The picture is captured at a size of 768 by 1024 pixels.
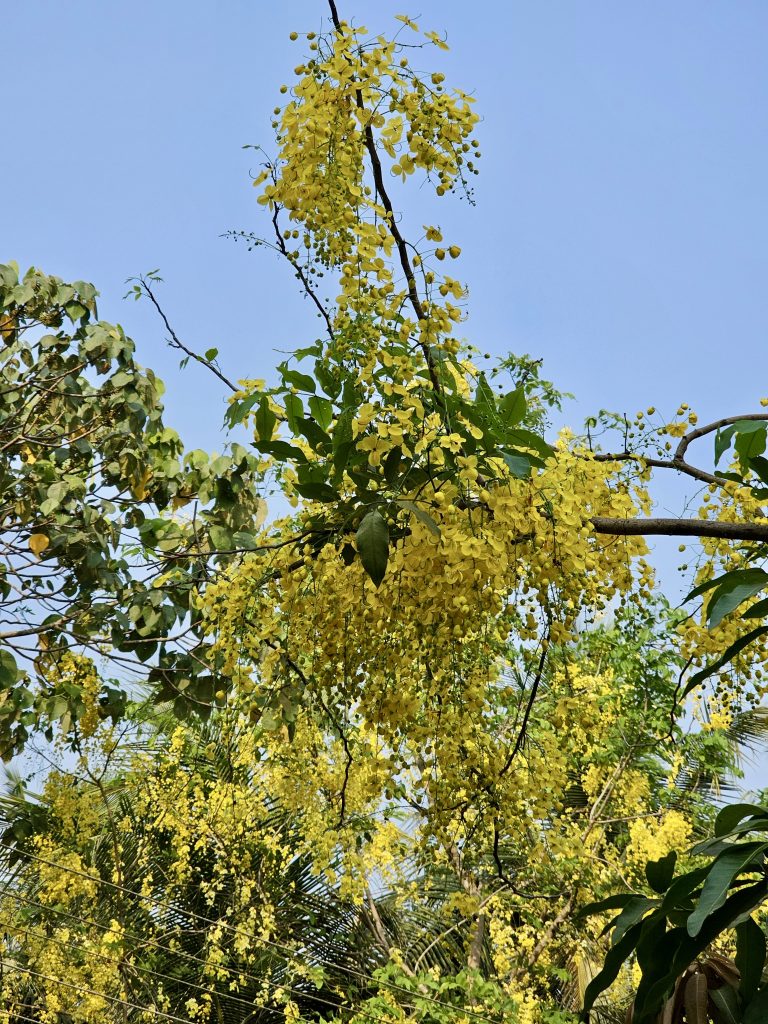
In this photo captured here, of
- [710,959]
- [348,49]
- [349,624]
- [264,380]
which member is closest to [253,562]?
[349,624]

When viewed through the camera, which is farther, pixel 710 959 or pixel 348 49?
pixel 710 959

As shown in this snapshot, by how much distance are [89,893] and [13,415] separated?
2.70 meters

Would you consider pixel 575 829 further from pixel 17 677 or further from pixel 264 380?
pixel 264 380

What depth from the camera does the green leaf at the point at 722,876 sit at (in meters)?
1.23

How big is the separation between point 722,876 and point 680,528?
0.54 metres

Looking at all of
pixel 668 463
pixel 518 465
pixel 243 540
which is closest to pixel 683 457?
pixel 668 463

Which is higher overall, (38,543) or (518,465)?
(38,543)

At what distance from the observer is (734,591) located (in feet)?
4.45

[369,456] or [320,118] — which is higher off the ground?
[320,118]

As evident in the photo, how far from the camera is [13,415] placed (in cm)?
319

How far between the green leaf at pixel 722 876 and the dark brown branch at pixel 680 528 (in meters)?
0.45

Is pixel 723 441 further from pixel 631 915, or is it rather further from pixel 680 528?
pixel 631 915

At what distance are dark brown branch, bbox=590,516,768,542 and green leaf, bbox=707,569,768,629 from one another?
74 mm

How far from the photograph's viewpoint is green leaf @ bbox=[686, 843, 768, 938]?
1.23m
